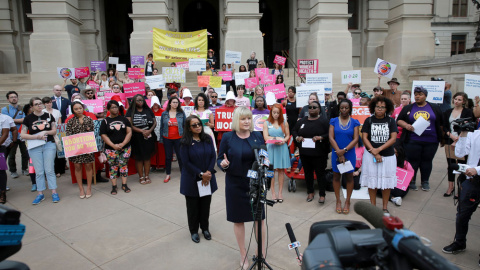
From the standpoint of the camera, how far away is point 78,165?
652 cm

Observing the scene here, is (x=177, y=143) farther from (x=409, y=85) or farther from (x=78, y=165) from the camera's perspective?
(x=409, y=85)

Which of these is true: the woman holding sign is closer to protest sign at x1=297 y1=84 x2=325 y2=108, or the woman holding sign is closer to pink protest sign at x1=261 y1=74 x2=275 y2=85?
A: protest sign at x1=297 y1=84 x2=325 y2=108

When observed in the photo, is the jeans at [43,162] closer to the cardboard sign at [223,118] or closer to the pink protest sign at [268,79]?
the cardboard sign at [223,118]

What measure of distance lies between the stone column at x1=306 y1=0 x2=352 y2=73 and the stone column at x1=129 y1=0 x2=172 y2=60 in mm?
8214

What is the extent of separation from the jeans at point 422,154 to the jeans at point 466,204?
251cm

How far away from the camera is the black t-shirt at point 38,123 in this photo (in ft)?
20.5

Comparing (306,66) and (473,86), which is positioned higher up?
(306,66)

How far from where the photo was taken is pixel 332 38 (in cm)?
1659

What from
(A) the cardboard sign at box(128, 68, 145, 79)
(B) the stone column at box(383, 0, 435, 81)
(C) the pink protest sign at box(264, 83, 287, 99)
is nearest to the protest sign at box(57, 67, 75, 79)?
(A) the cardboard sign at box(128, 68, 145, 79)

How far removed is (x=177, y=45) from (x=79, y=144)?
33.6 ft

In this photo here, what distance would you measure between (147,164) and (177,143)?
0.87 metres

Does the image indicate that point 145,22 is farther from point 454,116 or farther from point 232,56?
point 454,116

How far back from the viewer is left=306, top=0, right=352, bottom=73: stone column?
16.6 m

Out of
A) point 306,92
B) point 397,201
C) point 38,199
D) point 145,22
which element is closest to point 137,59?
point 145,22
